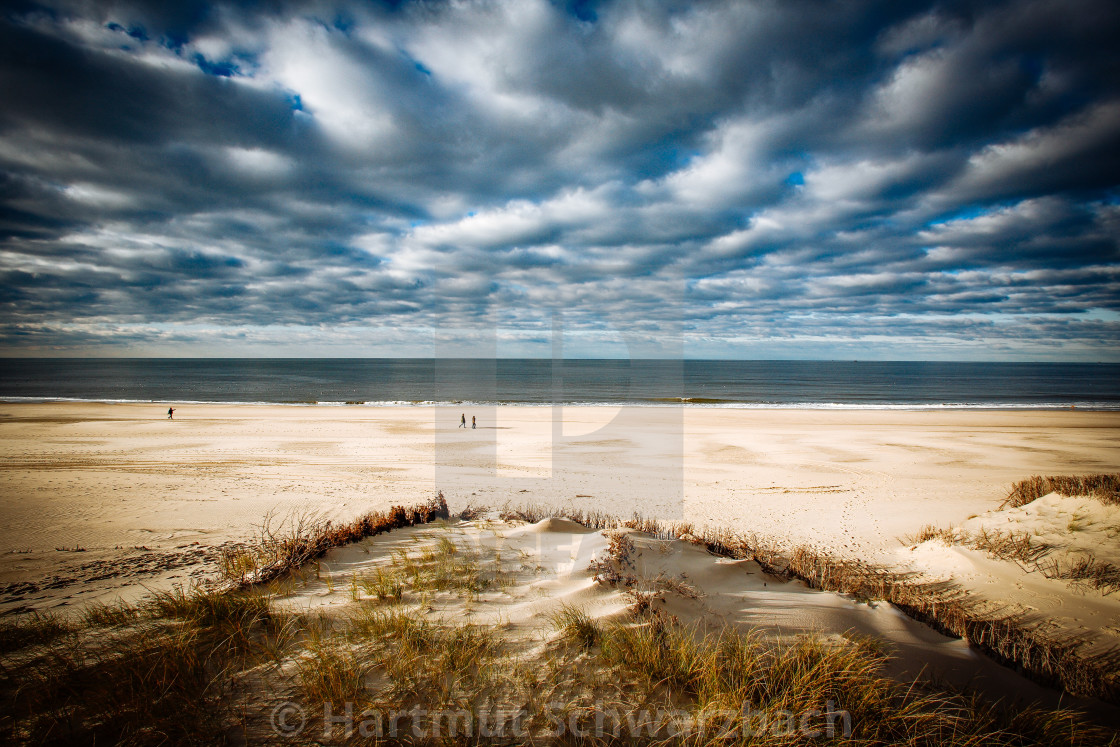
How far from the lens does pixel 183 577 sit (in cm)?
604

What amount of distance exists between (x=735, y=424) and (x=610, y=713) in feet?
93.8

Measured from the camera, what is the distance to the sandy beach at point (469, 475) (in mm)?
7973

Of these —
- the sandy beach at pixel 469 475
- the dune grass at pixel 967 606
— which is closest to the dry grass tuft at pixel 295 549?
the sandy beach at pixel 469 475

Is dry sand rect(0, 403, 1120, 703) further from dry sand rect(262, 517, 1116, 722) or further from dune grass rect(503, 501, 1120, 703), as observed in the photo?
dune grass rect(503, 501, 1120, 703)

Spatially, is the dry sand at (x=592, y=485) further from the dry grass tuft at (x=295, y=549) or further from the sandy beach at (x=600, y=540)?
the dry grass tuft at (x=295, y=549)

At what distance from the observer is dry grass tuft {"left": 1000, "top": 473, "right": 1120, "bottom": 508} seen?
764cm

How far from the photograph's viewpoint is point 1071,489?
8.40m

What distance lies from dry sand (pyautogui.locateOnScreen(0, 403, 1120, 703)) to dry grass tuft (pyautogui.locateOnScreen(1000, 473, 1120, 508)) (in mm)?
465

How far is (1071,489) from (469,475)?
14.3 m

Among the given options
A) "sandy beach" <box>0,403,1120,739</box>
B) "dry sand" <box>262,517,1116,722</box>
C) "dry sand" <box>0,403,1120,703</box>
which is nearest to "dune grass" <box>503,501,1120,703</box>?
"sandy beach" <box>0,403,1120,739</box>

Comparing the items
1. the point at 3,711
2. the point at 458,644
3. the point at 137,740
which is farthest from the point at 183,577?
the point at 458,644

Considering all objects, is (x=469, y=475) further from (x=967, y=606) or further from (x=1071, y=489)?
(x=1071, y=489)

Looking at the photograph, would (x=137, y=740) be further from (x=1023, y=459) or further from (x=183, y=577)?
(x=1023, y=459)

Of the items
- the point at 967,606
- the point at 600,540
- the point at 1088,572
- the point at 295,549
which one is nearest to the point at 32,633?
the point at 295,549
